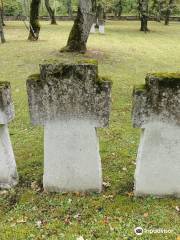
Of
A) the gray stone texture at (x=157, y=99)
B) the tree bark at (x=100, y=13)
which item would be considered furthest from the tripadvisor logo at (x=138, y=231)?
the tree bark at (x=100, y=13)

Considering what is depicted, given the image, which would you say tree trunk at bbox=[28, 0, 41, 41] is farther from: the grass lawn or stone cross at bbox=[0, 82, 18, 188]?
stone cross at bbox=[0, 82, 18, 188]

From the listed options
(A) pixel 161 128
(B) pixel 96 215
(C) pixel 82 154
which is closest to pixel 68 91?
(C) pixel 82 154

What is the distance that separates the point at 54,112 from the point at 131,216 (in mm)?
1867

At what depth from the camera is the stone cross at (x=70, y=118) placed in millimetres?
5168

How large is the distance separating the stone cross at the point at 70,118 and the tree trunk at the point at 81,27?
12.7 meters

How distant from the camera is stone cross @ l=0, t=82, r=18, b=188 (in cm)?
540

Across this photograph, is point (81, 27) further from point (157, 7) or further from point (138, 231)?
point (157, 7)

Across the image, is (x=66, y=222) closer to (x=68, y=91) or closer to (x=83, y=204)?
(x=83, y=204)

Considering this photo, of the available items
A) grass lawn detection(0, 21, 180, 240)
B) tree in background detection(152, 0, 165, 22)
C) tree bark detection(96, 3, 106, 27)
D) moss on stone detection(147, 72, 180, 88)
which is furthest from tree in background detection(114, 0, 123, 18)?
moss on stone detection(147, 72, 180, 88)

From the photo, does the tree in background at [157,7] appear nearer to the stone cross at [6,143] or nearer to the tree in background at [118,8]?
the tree in background at [118,8]

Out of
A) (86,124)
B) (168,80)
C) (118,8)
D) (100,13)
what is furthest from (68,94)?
(118,8)

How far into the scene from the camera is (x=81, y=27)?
1778 cm

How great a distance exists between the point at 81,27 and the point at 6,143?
12994mm

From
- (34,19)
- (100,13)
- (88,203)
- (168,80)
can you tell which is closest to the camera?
(168,80)
